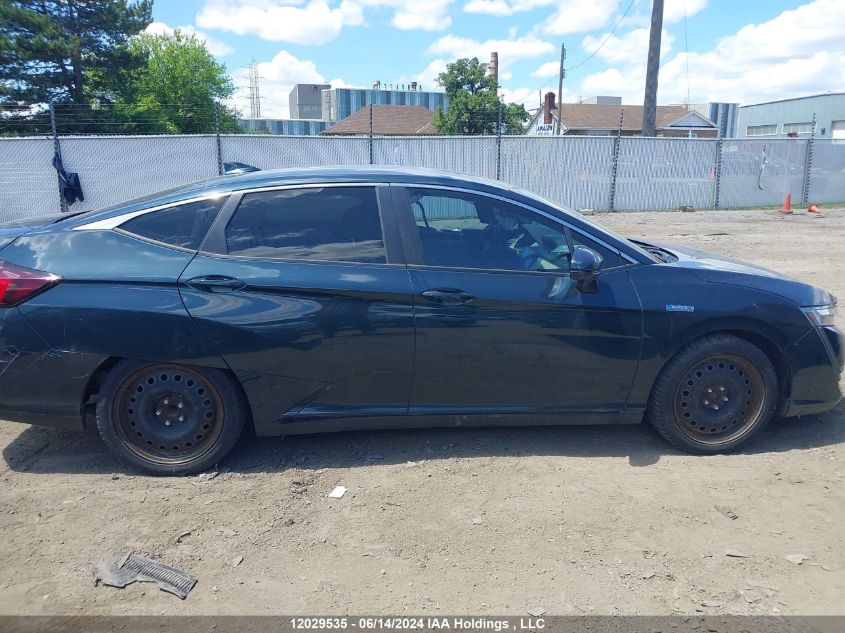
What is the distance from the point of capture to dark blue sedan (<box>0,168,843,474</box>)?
148 inches

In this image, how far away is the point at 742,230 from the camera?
630 inches

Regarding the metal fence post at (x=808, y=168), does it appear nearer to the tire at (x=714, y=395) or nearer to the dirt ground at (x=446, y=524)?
the dirt ground at (x=446, y=524)

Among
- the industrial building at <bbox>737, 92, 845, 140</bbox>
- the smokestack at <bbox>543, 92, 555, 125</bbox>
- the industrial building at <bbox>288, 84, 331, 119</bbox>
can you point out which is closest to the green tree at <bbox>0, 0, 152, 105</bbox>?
the smokestack at <bbox>543, 92, 555, 125</bbox>

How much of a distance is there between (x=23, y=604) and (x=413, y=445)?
220 cm

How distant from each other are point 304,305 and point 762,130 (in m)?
66.3

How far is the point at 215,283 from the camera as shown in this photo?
149 inches

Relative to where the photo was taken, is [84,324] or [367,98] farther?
[367,98]

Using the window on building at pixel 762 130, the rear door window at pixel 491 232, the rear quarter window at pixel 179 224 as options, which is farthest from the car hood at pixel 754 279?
the window on building at pixel 762 130

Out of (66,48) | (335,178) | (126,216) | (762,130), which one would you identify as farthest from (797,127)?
(126,216)

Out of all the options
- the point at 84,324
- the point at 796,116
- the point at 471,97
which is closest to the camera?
the point at 84,324

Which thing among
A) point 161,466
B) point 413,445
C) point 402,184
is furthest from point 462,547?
point 402,184

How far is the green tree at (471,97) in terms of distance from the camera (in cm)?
4159

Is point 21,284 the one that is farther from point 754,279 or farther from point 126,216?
point 754,279

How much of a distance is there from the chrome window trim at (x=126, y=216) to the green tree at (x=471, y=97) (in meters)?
38.4
